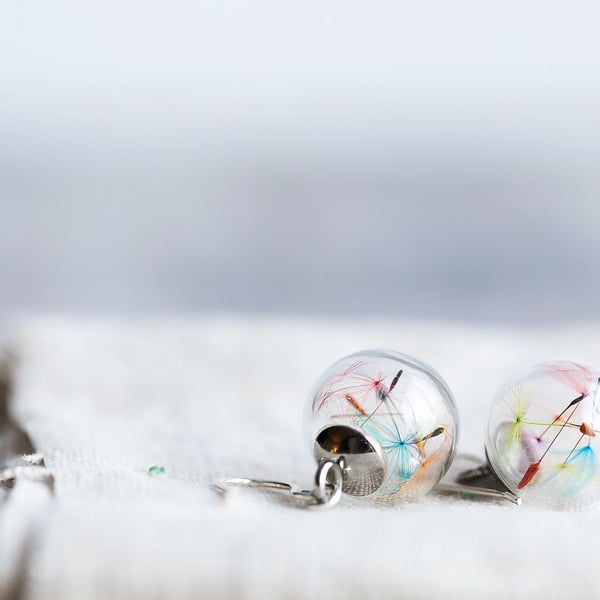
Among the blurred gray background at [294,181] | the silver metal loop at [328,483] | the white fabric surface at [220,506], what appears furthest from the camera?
the blurred gray background at [294,181]

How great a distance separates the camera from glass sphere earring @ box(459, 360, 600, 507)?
482mm

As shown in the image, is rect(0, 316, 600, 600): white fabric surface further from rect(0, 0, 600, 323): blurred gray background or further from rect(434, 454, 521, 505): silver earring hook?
rect(0, 0, 600, 323): blurred gray background

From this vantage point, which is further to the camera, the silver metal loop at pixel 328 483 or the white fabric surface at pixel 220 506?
the silver metal loop at pixel 328 483

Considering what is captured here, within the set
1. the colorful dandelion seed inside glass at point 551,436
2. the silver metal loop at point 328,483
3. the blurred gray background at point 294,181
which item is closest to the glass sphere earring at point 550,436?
the colorful dandelion seed inside glass at point 551,436

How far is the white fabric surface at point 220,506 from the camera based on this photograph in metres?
0.36

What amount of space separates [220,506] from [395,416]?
0.12 m

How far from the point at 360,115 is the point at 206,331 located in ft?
3.28

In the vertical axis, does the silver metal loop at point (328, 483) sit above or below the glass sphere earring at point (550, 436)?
below

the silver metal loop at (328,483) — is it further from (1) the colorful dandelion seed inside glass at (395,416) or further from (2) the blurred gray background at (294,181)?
(2) the blurred gray background at (294,181)

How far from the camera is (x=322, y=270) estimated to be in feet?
5.87

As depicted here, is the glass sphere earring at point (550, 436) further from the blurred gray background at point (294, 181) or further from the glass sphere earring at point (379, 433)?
the blurred gray background at point (294, 181)

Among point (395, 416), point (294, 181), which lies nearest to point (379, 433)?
point (395, 416)

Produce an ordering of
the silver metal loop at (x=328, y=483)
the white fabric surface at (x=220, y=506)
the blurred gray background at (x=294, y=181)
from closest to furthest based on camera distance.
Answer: the white fabric surface at (x=220, y=506) < the silver metal loop at (x=328, y=483) < the blurred gray background at (x=294, y=181)

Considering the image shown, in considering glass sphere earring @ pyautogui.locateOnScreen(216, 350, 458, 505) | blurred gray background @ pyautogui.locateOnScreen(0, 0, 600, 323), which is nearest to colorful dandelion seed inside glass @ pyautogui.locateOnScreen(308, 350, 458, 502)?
glass sphere earring @ pyautogui.locateOnScreen(216, 350, 458, 505)
